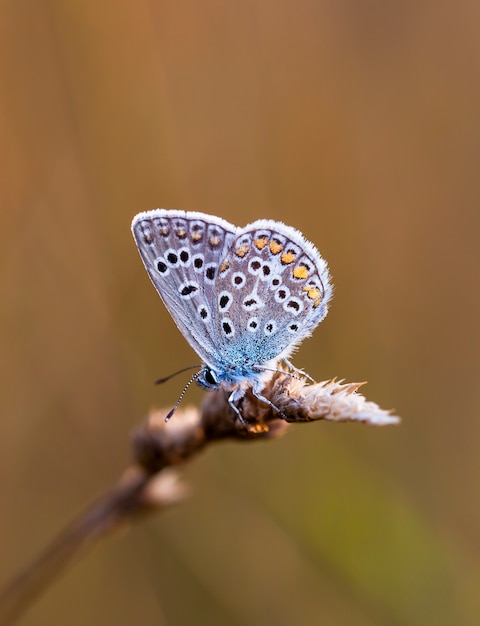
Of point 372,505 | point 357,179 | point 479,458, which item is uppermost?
point 357,179

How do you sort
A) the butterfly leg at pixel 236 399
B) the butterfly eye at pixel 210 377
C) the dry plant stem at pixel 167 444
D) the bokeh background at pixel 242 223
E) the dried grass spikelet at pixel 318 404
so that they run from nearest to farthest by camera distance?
the dried grass spikelet at pixel 318 404 < the dry plant stem at pixel 167 444 < the butterfly leg at pixel 236 399 < the butterfly eye at pixel 210 377 < the bokeh background at pixel 242 223

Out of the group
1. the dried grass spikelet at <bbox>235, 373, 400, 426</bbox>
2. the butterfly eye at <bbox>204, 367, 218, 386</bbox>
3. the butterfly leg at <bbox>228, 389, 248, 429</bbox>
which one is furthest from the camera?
the butterfly eye at <bbox>204, 367, 218, 386</bbox>

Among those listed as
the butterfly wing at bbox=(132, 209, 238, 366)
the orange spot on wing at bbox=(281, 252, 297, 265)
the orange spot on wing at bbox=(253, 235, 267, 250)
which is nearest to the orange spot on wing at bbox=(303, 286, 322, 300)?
the orange spot on wing at bbox=(281, 252, 297, 265)

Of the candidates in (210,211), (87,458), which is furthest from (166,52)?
(87,458)

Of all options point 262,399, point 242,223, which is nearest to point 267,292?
point 262,399

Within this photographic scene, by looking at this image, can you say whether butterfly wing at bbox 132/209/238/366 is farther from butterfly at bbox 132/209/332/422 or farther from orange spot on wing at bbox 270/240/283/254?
orange spot on wing at bbox 270/240/283/254

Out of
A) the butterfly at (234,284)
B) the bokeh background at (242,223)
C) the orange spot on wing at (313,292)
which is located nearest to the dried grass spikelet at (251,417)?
the butterfly at (234,284)

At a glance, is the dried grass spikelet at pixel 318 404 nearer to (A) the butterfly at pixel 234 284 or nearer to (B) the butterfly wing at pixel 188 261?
(A) the butterfly at pixel 234 284

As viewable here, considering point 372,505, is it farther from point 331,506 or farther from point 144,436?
point 144,436
